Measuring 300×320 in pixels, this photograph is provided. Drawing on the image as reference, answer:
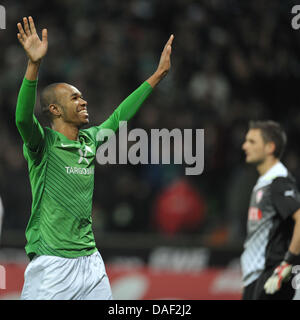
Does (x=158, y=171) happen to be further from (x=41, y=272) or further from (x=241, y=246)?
(x=41, y=272)

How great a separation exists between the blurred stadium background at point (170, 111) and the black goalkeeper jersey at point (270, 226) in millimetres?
2599

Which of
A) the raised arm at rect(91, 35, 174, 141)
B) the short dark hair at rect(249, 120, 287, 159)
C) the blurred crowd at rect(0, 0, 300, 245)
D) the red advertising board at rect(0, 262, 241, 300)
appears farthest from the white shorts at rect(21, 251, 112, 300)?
the blurred crowd at rect(0, 0, 300, 245)

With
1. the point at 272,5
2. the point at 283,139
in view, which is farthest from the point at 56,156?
the point at 272,5

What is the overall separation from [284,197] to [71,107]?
2014 millimetres

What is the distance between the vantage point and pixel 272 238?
5812 mm

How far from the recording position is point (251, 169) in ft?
29.2

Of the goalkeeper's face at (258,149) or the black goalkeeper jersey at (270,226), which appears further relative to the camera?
the goalkeeper's face at (258,149)

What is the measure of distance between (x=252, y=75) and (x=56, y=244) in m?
6.58

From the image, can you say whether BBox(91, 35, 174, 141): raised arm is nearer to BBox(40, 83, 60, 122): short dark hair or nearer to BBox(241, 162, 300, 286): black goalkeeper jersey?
BBox(40, 83, 60, 122): short dark hair

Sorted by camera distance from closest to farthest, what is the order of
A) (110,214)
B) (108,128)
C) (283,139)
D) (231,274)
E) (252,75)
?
(108,128) → (283,139) → (231,274) → (110,214) → (252,75)

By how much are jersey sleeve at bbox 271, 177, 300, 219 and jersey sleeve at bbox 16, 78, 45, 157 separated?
219 cm

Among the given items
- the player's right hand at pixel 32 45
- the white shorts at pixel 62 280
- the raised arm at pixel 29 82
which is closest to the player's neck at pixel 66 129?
the raised arm at pixel 29 82

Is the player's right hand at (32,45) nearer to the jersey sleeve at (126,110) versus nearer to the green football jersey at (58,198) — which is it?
the green football jersey at (58,198)

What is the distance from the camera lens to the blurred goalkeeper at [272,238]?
5.54 meters
